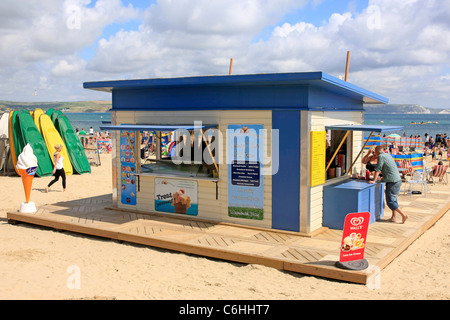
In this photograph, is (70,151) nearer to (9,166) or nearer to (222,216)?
(9,166)

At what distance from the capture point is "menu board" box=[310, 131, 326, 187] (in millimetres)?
7625

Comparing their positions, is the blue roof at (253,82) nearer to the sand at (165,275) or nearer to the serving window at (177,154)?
the serving window at (177,154)

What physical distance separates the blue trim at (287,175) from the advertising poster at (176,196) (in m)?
1.66

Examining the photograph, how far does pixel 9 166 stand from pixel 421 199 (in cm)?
1368

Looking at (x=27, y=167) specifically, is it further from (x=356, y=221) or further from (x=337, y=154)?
(x=356, y=221)

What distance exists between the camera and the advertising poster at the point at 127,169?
9.37 meters

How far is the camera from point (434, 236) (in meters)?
8.34

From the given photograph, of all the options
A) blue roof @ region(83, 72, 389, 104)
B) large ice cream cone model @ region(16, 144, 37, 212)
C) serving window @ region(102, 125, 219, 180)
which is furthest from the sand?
blue roof @ region(83, 72, 389, 104)

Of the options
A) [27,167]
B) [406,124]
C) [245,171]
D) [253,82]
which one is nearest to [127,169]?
[27,167]

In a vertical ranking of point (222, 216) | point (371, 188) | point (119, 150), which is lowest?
point (222, 216)

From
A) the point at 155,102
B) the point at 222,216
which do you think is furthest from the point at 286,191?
the point at 155,102

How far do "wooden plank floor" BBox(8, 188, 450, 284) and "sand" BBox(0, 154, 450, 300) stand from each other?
5.6 inches

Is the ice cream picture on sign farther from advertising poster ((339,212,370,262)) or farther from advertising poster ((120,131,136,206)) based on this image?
advertising poster ((339,212,370,262))

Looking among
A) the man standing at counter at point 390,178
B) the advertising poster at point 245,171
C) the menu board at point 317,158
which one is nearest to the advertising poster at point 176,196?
the advertising poster at point 245,171
